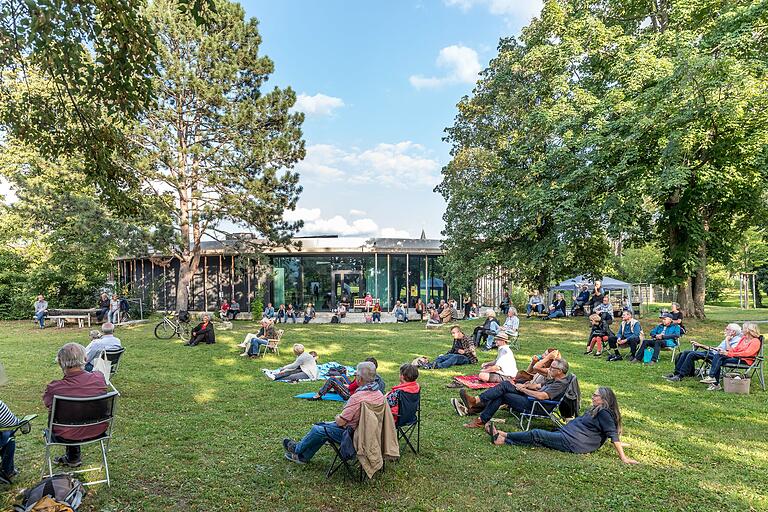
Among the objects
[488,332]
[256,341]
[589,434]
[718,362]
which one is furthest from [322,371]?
[718,362]

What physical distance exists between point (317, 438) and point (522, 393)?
8.79ft

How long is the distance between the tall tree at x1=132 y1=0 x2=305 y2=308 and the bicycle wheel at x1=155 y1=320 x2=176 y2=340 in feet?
11.5

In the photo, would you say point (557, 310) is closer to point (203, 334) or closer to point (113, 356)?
point (203, 334)

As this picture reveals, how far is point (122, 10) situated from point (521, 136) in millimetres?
15106

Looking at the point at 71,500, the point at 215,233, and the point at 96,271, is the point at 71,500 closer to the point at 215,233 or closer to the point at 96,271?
the point at 215,233

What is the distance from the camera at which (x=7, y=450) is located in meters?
4.13

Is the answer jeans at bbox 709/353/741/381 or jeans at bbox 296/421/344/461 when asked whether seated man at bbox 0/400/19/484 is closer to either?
jeans at bbox 296/421/344/461

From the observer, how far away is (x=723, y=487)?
14.1 ft

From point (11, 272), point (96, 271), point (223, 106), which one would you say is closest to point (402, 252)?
point (223, 106)

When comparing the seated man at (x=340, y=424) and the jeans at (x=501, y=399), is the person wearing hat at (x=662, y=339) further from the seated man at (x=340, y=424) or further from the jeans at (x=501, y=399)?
the seated man at (x=340, y=424)

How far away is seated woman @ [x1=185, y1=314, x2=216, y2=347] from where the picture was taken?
1329 centimetres

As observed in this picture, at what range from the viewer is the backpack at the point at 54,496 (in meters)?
3.31

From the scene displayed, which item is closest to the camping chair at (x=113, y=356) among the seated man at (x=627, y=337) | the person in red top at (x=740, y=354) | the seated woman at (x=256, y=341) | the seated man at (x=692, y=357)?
the seated woman at (x=256, y=341)

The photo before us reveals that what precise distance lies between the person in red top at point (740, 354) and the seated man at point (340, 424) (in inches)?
253
